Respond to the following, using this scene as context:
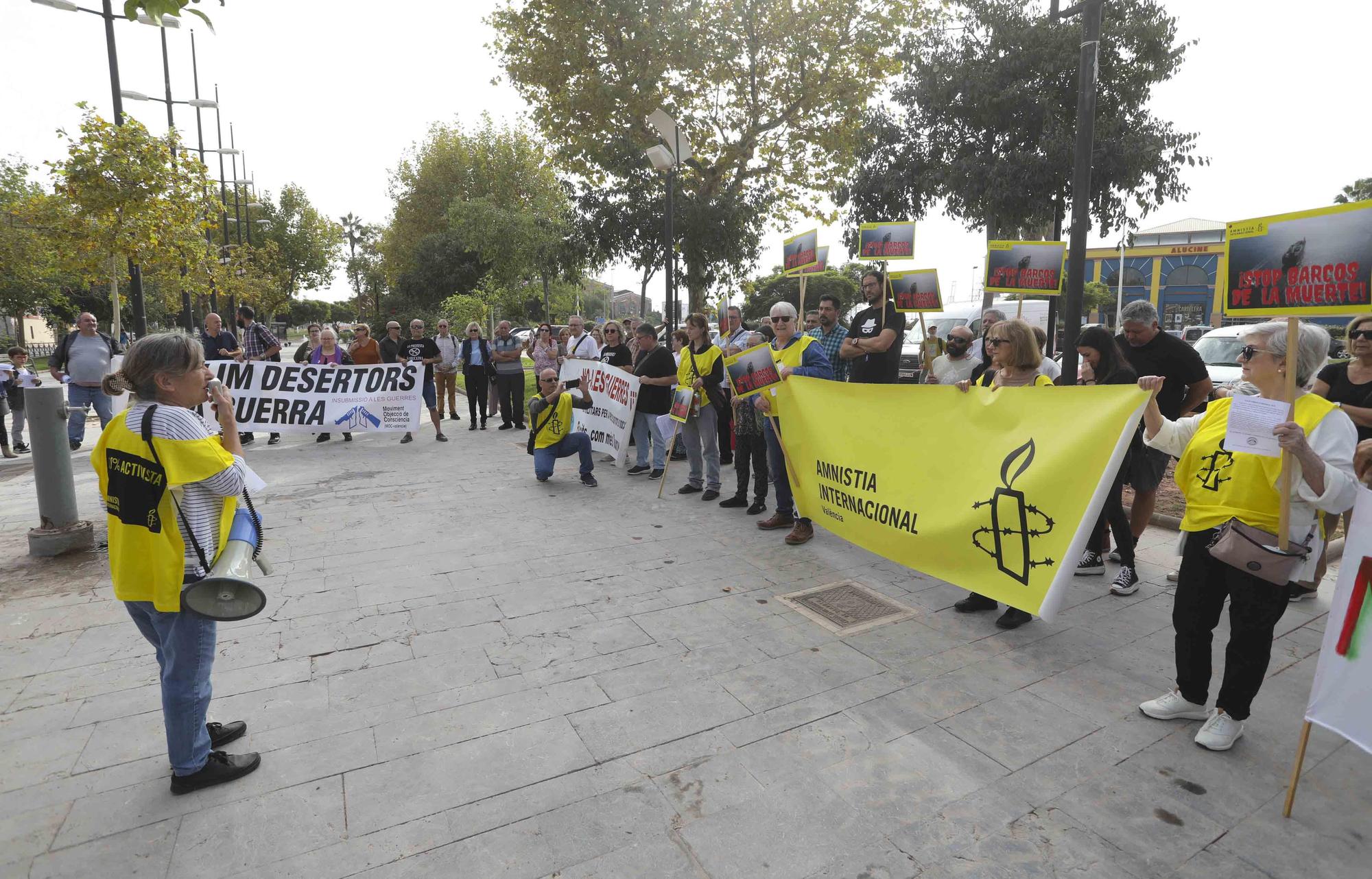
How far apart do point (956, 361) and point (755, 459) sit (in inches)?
81.0

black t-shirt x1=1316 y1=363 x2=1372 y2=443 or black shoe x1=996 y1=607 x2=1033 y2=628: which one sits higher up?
black t-shirt x1=1316 y1=363 x2=1372 y2=443

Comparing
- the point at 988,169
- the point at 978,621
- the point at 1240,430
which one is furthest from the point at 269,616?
the point at 988,169

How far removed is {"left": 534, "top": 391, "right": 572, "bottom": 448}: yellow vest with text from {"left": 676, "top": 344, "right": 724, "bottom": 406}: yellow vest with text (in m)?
1.41

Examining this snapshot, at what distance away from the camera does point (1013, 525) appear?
388 cm

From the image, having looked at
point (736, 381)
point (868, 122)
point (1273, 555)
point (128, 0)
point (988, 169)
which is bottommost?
point (1273, 555)

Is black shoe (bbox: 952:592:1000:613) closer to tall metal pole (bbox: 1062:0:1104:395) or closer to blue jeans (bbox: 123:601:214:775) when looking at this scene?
tall metal pole (bbox: 1062:0:1104:395)

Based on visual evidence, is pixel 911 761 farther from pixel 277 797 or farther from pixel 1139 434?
pixel 1139 434

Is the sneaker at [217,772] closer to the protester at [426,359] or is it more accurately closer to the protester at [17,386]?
the protester at [426,359]

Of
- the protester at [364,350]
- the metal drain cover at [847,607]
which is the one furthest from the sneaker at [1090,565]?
the protester at [364,350]

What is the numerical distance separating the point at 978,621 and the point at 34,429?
23.8 feet

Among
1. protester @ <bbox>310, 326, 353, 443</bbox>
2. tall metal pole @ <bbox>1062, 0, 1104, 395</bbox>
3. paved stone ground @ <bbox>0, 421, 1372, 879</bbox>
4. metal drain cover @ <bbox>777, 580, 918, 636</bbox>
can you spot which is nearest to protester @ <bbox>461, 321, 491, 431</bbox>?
protester @ <bbox>310, 326, 353, 443</bbox>

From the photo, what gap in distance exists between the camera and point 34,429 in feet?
19.1

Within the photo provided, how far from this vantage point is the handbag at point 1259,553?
2.78 metres

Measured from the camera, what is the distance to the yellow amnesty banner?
11.7 ft
